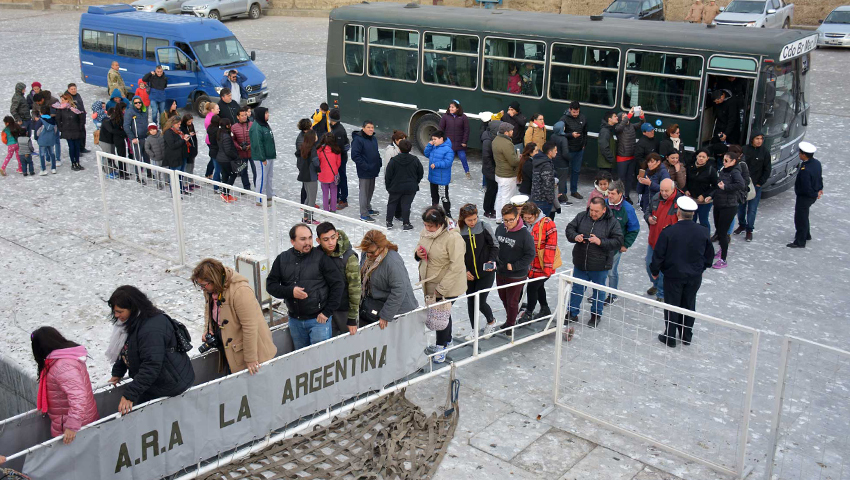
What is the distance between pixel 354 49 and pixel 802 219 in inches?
356

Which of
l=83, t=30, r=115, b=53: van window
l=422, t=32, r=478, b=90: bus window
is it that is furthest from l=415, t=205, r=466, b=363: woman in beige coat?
l=83, t=30, r=115, b=53: van window

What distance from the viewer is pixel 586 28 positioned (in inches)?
546

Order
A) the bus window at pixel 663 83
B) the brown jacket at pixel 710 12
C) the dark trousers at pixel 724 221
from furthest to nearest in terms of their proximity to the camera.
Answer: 1. the brown jacket at pixel 710 12
2. the bus window at pixel 663 83
3. the dark trousers at pixel 724 221

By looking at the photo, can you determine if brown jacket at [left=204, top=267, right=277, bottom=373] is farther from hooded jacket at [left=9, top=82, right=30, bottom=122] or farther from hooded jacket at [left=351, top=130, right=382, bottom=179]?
hooded jacket at [left=9, top=82, right=30, bottom=122]

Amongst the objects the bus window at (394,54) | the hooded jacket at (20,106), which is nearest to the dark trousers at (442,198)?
the bus window at (394,54)

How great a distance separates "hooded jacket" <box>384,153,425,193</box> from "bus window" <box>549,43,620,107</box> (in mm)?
3767

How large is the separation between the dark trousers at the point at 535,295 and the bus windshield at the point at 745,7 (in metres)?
17.8

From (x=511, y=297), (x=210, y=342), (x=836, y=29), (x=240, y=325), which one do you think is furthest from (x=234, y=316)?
(x=836, y=29)

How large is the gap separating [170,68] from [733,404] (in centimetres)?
1517

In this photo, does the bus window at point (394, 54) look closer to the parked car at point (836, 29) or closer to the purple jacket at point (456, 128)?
the purple jacket at point (456, 128)

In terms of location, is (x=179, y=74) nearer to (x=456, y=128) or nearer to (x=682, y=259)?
(x=456, y=128)

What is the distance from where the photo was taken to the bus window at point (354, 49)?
54.1 feet

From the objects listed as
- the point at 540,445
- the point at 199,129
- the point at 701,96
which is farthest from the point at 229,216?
the point at 199,129

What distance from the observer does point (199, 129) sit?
18.2 metres
